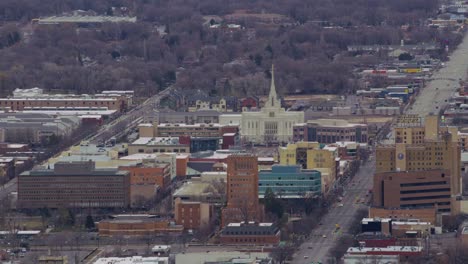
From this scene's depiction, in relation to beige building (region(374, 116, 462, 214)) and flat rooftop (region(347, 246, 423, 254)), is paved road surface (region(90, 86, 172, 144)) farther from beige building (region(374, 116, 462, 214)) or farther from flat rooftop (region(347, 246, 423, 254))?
flat rooftop (region(347, 246, 423, 254))

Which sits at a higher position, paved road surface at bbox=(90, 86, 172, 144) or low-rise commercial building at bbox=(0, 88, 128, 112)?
low-rise commercial building at bbox=(0, 88, 128, 112)

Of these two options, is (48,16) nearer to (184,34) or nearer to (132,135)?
(184,34)

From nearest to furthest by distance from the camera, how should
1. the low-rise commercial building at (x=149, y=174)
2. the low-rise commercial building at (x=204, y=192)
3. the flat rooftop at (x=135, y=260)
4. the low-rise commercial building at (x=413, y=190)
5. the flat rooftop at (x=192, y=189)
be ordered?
the flat rooftop at (x=135, y=260)
the low-rise commercial building at (x=413, y=190)
the low-rise commercial building at (x=204, y=192)
the flat rooftop at (x=192, y=189)
the low-rise commercial building at (x=149, y=174)

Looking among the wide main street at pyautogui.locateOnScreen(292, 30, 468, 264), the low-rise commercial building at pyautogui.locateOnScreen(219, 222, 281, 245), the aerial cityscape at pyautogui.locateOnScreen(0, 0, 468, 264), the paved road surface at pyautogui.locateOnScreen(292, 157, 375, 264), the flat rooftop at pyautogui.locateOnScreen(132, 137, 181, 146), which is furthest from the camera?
the flat rooftop at pyautogui.locateOnScreen(132, 137, 181, 146)

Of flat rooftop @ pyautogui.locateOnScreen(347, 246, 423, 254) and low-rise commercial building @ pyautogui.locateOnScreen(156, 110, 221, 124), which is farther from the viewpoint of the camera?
low-rise commercial building @ pyautogui.locateOnScreen(156, 110, 221, 124)

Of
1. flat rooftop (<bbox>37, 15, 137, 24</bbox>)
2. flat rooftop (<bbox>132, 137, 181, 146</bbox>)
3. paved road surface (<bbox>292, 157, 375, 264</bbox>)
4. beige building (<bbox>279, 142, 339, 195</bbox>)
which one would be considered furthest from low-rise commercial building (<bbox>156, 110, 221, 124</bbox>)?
flat rooftop (<bbox>37, 15, 137, 24</bbox>)

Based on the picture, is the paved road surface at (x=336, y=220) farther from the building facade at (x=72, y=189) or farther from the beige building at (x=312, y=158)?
the building facade at (x=72, y=189)

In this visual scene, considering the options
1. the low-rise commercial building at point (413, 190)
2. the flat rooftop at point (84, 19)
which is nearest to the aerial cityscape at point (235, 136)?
the low-rise commercial building at point (413, 190)
